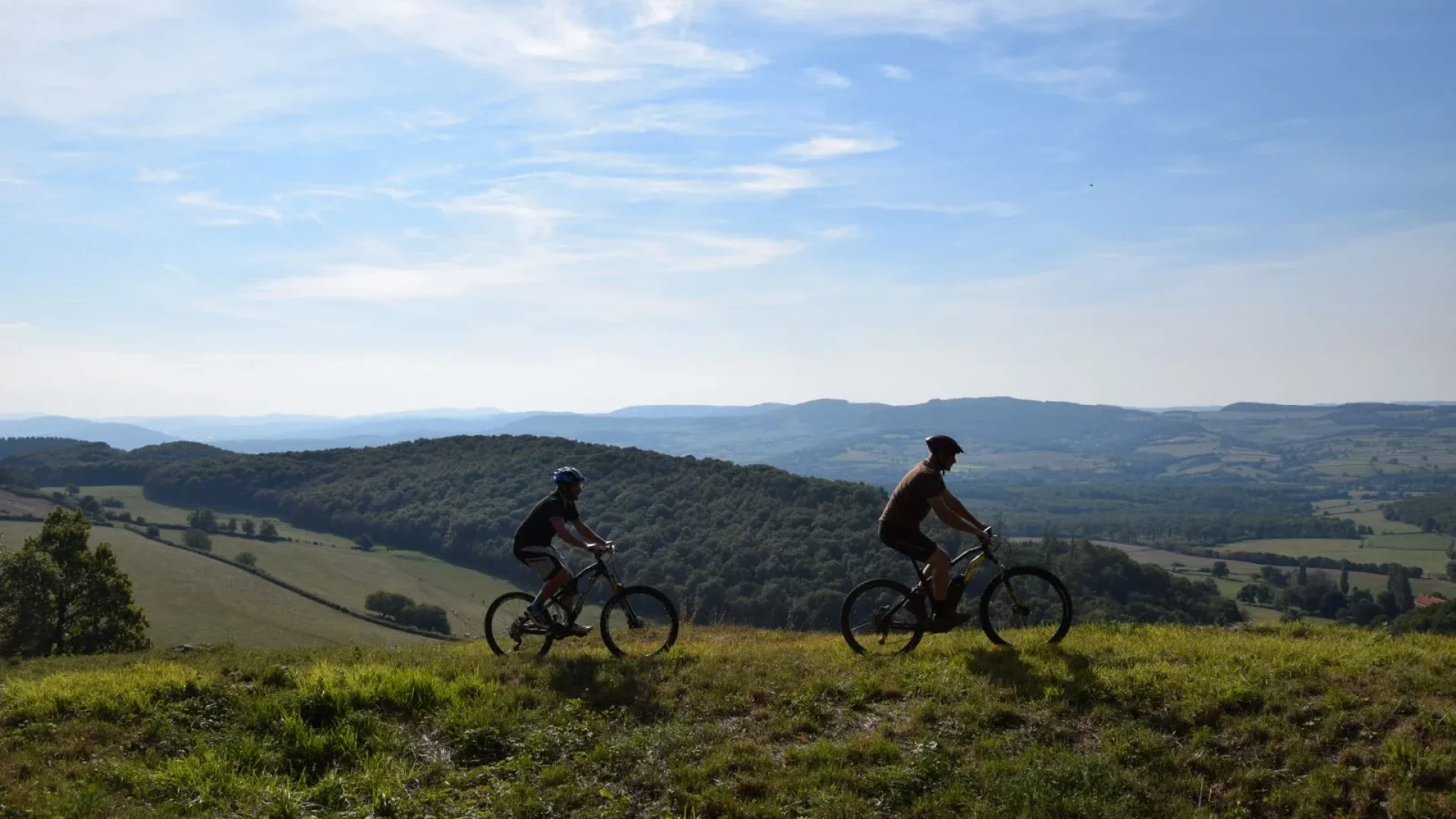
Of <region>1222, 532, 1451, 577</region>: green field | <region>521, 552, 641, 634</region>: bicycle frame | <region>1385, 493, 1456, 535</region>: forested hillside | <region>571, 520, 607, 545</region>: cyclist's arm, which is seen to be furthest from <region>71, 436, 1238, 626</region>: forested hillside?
<region>1385, 493, 1456, 535</region>: forested hillside

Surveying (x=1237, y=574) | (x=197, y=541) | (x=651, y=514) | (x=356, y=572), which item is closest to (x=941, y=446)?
(x=651, y=514)

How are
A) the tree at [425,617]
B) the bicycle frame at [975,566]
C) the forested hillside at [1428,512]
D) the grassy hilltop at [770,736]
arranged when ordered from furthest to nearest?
the forested hillside at [1428,512]
the tree at [425,617]
the bicycle frame at [975,566]
the grassy hilltop at [770,736]

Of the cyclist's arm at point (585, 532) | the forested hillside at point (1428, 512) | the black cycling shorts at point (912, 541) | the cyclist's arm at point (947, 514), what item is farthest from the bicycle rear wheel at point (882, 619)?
the forested hillside at point (1428, 512)

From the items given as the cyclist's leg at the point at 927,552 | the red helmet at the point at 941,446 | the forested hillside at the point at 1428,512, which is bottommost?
the forested hillside at the point at 1428,512

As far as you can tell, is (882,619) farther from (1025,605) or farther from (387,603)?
(387,603)

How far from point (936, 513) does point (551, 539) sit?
14.5 feet

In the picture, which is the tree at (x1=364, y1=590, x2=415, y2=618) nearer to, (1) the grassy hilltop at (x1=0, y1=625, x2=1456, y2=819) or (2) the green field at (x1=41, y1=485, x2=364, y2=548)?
(2) the green field at (x1=41, y1=485, x2=364, y2=548)

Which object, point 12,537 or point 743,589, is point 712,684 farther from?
point 12,537

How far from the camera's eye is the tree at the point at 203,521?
267 ft

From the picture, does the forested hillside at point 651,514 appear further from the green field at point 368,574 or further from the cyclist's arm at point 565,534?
the cyclist's arm at point 565,534

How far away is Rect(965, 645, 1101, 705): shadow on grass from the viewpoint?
8.27 metres

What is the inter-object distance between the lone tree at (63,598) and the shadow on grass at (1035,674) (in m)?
23.7

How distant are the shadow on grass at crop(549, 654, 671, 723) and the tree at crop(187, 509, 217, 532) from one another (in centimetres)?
8328

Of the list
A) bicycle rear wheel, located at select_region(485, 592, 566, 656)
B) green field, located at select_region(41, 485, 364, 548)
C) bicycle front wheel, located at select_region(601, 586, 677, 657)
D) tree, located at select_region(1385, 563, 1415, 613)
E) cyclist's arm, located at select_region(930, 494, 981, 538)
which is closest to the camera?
cyclist's arm, located at select_region(930, 494, 981, 538)
